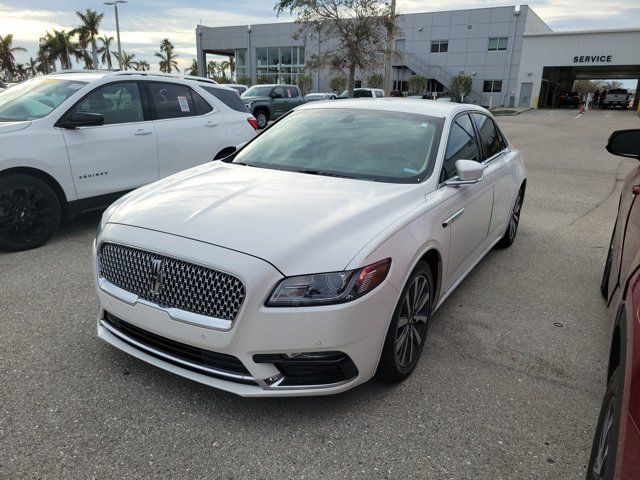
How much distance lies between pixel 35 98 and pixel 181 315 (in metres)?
4.35

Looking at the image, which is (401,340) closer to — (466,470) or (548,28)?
(466,470)

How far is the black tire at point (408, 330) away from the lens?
106 inches

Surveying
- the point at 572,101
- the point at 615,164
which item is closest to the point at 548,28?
the point at 572,101

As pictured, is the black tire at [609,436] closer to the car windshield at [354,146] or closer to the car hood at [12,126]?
the car windshield at [354,146]

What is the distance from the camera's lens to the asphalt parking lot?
2.32m

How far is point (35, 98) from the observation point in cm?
545

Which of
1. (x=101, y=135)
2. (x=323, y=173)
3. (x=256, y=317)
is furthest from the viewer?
(x=101, y=135)

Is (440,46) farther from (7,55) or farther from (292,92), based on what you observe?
(7,55)

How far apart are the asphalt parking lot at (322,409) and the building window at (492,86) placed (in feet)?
158

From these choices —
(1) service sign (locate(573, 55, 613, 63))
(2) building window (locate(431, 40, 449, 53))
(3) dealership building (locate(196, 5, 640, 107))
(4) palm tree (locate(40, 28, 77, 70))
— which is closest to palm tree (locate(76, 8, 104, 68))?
(4) palm tree (locate(40, 28, 77, 70))

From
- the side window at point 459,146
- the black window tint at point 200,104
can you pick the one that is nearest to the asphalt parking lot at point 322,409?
the side window at point 459,146

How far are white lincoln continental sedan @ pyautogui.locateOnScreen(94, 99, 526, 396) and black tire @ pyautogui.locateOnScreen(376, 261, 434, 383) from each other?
12 millimetres

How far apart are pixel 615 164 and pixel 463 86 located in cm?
3680

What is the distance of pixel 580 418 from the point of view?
2.72 m
